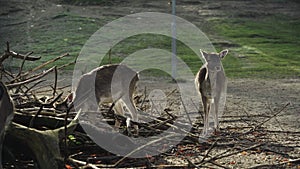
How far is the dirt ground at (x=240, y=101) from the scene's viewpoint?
20.7ft

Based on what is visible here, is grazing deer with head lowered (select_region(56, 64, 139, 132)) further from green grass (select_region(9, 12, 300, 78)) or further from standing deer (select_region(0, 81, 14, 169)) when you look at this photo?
green grass (select_region(9, 12, 300, 78))

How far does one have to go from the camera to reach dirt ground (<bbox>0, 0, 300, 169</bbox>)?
6324 mm

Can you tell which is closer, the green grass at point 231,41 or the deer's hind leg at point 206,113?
the deer's hind leg at point 206,113

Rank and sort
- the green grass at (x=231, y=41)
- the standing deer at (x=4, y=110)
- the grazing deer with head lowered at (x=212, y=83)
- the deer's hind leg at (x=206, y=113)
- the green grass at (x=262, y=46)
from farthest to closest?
the green grass at (x=231, y=41) → the green grass at (x=262, y=46) → the grazing deer with head lowered at (x=212, y=83) → the deer's hind leg at (x=206, y=113) → the standing deer at (x=4, y=110)

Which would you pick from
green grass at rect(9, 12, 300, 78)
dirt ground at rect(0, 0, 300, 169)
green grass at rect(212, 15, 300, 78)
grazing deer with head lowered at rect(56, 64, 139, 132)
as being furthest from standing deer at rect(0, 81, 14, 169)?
green grass at rect(212, 15, 300, 78)

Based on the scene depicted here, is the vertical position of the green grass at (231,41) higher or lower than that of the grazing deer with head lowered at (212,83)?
lower

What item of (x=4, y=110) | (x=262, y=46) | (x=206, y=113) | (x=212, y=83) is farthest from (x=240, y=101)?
(x=262, y=46)

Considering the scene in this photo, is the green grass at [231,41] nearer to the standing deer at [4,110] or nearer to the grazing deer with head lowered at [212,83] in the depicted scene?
the grazing deer with head lowered at [212,83]

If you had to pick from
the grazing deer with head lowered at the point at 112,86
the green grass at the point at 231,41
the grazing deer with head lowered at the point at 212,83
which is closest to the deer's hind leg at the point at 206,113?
the grazing deer with head lowered at the point at 212,83

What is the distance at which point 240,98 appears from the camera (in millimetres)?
10383

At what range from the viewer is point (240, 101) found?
10070 mm

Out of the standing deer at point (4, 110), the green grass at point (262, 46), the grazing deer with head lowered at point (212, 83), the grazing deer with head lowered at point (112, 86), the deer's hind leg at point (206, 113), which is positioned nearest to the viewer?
the standing deer at point (4, 110)

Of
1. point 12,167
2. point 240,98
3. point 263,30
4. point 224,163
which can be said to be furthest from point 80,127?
point 263,30

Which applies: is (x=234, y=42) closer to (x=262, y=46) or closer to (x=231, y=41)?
(x=231, y=41)
